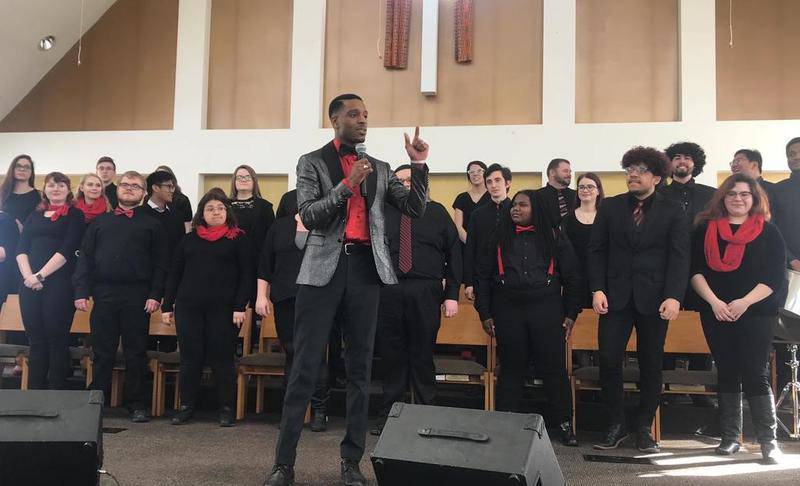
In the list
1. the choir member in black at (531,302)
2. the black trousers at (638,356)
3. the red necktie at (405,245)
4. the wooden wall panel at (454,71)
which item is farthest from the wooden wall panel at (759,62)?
the red necktie at (405,245)

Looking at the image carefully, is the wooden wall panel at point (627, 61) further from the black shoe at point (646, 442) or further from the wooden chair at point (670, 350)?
the black shoe at point (646, 442)

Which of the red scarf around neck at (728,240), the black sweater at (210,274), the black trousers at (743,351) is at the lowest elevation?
the black trousers at (743,351)

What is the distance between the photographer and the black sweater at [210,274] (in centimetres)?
405

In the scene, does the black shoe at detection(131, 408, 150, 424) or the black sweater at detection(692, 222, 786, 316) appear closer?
the black sweater at detection(692, 222, 786, 316)

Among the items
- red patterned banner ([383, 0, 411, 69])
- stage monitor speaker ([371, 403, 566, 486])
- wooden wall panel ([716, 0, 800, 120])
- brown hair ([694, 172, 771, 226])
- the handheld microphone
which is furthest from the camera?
red patterned banner ([383, 0, 411, 69])

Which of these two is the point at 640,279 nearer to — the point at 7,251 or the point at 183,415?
the point at 183,415

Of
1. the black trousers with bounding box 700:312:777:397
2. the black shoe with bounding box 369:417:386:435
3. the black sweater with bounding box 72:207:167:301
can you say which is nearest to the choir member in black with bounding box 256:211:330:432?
the black shoe with bounding box 369:417:386:435

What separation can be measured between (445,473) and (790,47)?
23.2 ft

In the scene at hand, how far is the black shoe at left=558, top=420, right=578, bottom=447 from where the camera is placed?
358 cm

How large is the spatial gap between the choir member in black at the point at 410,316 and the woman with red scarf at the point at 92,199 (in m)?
2.16

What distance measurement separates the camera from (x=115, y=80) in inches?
336

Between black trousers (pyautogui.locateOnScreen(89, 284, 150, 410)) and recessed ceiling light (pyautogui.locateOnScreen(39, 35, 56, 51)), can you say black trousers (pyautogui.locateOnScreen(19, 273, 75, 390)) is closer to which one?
black trousers (pyautogui.locateOnScreen(89, 284, 150, 410))

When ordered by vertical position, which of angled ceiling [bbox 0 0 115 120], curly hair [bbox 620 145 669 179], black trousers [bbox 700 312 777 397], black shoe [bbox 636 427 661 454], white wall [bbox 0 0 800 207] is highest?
angled ceiling [bbox 0 0 115 120]

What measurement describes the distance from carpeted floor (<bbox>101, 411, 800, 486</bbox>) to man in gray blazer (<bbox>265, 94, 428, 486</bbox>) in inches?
11.4
